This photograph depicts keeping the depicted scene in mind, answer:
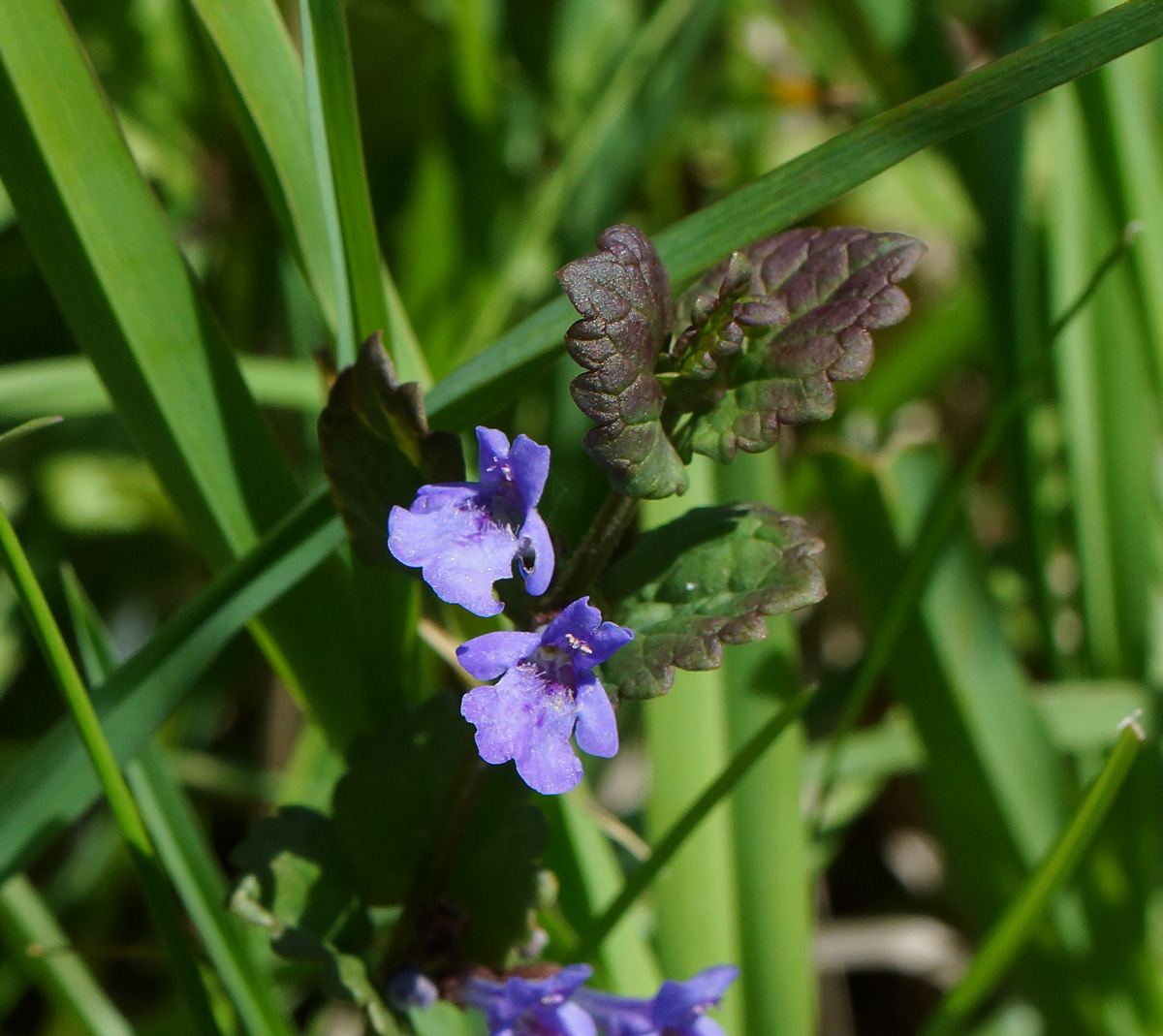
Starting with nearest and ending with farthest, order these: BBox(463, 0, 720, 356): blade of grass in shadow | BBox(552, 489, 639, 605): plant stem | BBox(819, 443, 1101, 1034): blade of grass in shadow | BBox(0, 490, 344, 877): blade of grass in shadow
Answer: BBox(552, 489, 639, 605): plant stem
BBox(0, 490, 344, 877): blade of grass in shadow
BBox(819, 443, 1101, 1034): blade of grass in shadow
BBox(463, 0, 720, 356): blade of grass in shadow

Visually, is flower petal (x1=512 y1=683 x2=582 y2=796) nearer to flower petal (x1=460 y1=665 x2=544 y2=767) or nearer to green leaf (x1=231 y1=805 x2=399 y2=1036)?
flower petal (x1=460 y1=665 x2=544 y2=767)

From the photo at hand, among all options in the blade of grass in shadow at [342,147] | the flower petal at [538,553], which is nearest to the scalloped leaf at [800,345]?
the flower petal at [538,553]

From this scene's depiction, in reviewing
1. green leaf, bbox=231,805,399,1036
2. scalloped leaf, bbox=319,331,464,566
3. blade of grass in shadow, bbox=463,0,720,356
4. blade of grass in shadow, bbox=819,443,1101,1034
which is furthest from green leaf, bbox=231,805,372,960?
blade of grass in shadow, bbox=463,0,720,356

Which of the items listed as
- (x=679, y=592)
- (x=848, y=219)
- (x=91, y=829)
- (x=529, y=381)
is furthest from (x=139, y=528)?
(x=848, y=219)

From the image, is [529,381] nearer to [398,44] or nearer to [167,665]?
[167,665]

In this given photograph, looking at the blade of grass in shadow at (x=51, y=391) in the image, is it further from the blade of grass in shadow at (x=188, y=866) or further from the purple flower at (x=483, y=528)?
the purple flower at (x=483, y=528)

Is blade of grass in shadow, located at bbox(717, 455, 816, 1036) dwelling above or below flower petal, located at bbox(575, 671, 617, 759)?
below
